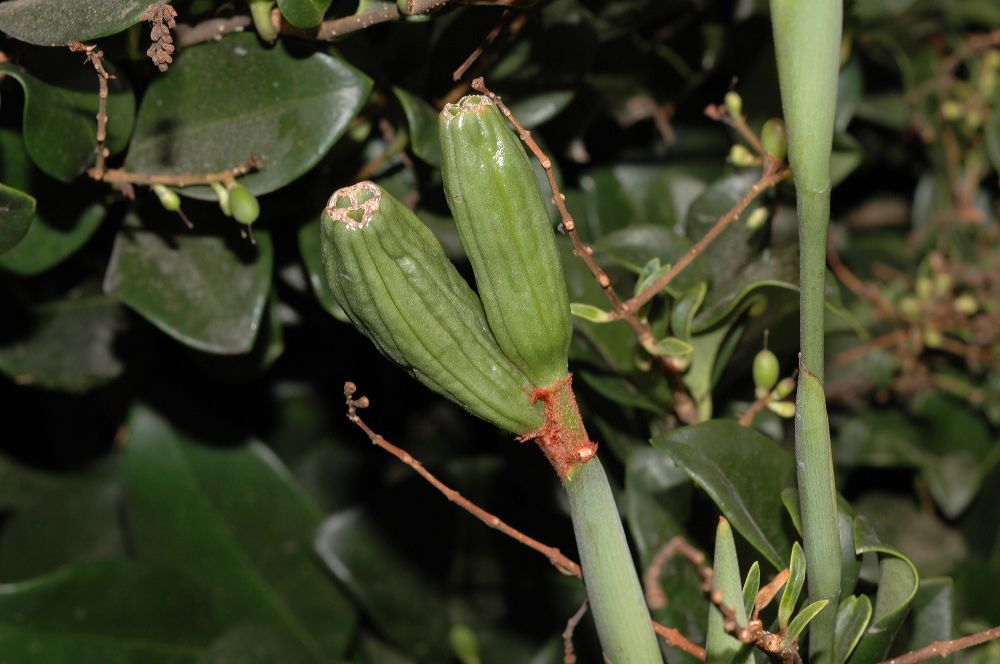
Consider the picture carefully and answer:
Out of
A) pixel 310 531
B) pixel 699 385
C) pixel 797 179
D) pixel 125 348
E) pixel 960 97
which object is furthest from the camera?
pixel 960 97

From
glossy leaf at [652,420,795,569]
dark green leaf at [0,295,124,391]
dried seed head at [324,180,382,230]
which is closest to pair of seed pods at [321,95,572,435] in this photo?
dried seed head at [324,180,382,230]

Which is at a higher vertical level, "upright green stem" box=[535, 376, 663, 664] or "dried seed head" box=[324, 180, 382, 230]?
"dried seed head" box=[324, 180, 382, 230]

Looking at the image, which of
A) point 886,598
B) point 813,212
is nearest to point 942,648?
point 886,598

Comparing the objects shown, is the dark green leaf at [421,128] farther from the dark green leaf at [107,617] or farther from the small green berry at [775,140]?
the dark green leaf at [107,617]

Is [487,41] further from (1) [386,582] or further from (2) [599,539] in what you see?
(1) [386,582]

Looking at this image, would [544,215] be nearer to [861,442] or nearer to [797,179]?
[797,179]

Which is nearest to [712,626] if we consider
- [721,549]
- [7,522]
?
[721,549]

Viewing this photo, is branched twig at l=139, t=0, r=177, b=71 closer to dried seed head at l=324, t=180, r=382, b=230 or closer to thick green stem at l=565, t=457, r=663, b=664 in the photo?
dried seed head at l=324, t=180, r=382, b=230
